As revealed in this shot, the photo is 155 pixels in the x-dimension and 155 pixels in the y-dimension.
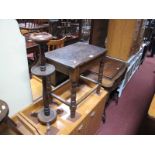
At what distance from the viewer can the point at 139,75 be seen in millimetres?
3438

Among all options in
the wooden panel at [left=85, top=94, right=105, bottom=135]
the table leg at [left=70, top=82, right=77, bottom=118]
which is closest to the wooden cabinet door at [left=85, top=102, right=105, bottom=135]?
the wooden panel at [left=85, top=94, right=105, bottom=135]

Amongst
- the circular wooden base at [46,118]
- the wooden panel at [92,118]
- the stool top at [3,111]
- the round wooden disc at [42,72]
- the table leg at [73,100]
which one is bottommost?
the wooden panel at [92,118]

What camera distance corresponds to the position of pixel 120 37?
2.20 m

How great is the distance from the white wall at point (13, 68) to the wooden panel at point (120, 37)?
1.60m

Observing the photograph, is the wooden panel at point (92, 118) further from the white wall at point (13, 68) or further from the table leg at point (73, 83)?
the white wall at point (13, 68)

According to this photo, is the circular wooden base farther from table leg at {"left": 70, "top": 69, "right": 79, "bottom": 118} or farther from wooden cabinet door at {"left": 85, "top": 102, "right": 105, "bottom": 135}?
wooden cabinet door at {"left": 85, "top": 102, "right": 105, "bottom": 135}

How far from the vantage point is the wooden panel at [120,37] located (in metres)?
2.07

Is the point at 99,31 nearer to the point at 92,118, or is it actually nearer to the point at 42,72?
the point at 92,118

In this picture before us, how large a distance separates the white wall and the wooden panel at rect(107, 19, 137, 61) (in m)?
1.60

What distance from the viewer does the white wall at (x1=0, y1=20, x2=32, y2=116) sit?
84cm

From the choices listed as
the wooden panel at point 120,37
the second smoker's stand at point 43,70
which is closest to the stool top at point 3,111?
the second smoker's stand at point 43,70
